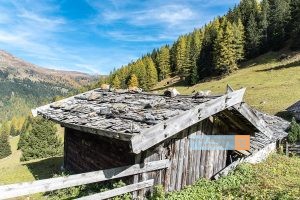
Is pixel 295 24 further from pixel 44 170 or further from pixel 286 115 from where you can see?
pixel 44 170

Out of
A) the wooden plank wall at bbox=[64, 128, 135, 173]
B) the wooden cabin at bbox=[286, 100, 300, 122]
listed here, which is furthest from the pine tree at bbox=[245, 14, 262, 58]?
the wooden plank wall at bbox=[64, 128, 135, 173]

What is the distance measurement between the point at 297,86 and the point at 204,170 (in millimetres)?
47752

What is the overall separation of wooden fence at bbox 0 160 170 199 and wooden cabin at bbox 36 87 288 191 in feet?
0.87

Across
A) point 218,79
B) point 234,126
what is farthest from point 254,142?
point 218,79

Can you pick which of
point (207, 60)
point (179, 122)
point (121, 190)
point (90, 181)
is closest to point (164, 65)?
point (207, 60)

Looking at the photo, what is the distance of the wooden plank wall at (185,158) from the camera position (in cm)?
1160

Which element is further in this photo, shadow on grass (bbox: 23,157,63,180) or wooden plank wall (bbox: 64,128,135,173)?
shadow on grass (bbox: 23,157,63,180)

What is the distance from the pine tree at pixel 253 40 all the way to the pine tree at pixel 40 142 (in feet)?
210

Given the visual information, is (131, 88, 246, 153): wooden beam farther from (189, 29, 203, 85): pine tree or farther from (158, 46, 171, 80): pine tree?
(158, 46, 171, 80): pine tree

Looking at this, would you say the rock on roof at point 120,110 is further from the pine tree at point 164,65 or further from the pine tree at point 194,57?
the pine tree at point 164,65

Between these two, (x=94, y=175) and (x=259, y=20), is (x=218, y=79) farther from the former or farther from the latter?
(x=94, y=175)

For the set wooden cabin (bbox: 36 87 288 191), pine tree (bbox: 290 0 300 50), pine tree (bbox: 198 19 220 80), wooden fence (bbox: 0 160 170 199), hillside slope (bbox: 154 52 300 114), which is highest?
pine tree (bbox: 290 0 300 50)

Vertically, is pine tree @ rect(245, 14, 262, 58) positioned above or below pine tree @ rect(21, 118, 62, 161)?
above

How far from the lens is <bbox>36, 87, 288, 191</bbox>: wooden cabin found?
1032 cm
